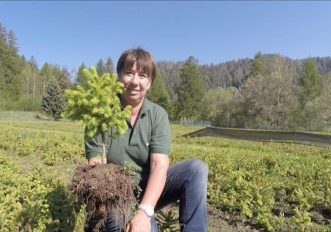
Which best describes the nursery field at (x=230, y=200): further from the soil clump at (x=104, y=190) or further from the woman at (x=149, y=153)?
the woman at (x=149, y=153)

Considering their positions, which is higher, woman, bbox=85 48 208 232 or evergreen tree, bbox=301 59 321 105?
evergreen tree, bbox=301 59 321 105

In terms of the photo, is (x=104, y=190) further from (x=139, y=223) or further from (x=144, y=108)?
(x=144, y=108)

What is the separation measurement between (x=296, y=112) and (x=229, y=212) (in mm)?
49027

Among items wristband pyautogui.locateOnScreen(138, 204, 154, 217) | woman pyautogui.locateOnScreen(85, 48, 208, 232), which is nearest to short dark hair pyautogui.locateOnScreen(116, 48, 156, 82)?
woman pyautogui.locateOnScreen(85, 48, 208, 232)

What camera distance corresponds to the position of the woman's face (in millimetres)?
3104

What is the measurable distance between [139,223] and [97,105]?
88 cm

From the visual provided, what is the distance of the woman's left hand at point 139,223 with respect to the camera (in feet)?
9.17

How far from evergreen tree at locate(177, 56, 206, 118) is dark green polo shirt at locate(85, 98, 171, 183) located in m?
59.3

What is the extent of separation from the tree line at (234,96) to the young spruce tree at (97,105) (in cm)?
4467

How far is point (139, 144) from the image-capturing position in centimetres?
312

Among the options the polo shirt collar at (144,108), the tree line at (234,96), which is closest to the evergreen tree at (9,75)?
the tree line at (234,96)

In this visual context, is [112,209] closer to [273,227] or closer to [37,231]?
[37,231]

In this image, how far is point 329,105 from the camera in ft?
148

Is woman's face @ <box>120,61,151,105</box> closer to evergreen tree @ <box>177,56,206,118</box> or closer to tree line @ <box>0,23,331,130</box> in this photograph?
tree line @ <box>0,23,331,130</box>
